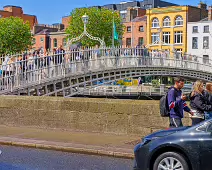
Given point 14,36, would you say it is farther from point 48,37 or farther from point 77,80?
point 77,80

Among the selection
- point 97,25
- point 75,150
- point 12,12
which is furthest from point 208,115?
point 12,12

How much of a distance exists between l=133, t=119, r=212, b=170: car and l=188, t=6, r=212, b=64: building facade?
61.5m

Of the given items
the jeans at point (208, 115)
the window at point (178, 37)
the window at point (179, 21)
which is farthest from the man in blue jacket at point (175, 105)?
the window at point (179, 21)

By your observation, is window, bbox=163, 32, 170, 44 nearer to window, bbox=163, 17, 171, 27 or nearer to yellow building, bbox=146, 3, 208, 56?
yellow building, bbox=146, 3, 208, 56

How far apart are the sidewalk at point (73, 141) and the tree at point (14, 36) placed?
168 feet

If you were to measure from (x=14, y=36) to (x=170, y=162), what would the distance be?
59.3 metres

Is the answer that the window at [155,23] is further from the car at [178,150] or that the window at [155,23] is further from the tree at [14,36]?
the car at [178,150]

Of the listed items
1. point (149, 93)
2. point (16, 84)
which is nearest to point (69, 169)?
point (16, 84)

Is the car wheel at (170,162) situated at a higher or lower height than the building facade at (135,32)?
lower

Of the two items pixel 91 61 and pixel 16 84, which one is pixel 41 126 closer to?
pixel 16 84

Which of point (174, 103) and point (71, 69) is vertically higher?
point (71, 69)

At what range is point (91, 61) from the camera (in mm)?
27156

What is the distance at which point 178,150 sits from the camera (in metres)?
7.02

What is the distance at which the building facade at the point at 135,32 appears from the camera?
7481cm
